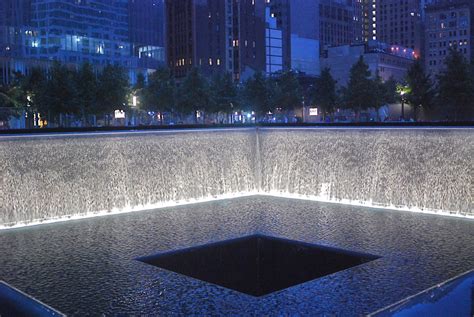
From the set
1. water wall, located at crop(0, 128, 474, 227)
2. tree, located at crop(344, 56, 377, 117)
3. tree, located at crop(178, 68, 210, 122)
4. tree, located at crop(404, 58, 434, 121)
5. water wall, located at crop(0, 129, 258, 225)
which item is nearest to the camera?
water wall, located at crop(0, 129, 258, 225)

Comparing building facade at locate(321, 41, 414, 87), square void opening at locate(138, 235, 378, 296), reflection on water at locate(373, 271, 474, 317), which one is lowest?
→ square void opening at locate(138, 235, 378, 296)

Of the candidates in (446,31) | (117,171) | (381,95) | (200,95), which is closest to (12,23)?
(200,95)

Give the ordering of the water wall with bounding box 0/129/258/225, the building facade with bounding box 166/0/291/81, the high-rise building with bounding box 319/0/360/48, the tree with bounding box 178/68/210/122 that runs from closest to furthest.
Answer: the water wall with bounding box 0/129/258/225, the tree with bounding box 178/68/210/122, the building facade with bounding box 166/0/291/81, the high-rise building with bounding box 319/0/360/48

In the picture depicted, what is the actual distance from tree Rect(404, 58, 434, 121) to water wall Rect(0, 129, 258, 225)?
29.8m

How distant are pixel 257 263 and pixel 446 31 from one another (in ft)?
425

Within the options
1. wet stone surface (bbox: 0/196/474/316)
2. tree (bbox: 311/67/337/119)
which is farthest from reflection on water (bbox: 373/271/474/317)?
tree (bbox: 311/67/337/119)

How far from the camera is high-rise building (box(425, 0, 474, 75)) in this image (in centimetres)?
12475

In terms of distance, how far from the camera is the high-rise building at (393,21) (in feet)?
568

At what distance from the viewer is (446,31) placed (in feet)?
419

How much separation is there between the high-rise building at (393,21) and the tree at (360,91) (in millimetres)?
120689

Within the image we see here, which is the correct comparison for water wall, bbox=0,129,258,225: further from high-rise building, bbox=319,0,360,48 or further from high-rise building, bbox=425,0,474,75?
high-rise building, bbox=319,0,360,48

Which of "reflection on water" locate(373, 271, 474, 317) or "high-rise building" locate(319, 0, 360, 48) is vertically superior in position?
"high-rise building" locate(319, 0, 360, 48)

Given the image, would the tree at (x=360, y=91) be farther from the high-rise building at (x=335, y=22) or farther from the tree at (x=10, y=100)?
the high-rise building at (x=335, y=22)

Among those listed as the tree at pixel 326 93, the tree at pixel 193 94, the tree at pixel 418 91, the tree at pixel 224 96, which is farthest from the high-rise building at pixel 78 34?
the tree at pixel 418 91
